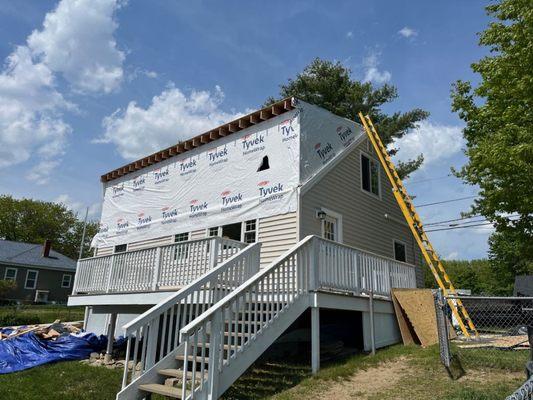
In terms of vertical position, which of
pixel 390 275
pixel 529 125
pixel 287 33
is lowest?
pixel 390 275

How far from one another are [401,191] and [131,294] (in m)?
8.71

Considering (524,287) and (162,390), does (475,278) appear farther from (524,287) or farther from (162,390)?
(162,390)

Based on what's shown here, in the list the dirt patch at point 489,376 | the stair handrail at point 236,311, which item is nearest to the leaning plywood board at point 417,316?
the dirt patch at point 489,376

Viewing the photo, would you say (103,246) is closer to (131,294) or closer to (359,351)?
(131,294)

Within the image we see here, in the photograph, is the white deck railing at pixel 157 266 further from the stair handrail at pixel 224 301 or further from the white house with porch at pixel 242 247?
the stair handrail at pixel 224 301

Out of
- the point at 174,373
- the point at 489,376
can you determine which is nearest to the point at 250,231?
the point at 174,373

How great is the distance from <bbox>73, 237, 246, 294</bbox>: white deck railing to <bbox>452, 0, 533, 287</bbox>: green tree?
7.59 metres

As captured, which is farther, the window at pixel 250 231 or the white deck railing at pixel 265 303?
the window at pixel 250 231

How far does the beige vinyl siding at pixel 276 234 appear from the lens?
10.4 metres

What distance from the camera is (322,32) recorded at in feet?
36.8

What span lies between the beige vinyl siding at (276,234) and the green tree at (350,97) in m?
14.7

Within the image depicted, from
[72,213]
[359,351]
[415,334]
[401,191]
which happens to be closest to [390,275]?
[415,334]

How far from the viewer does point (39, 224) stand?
57312 mm

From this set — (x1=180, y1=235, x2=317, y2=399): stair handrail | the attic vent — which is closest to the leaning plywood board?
(x1=180, y1=235, x2=317, y2=399): stair handrail
